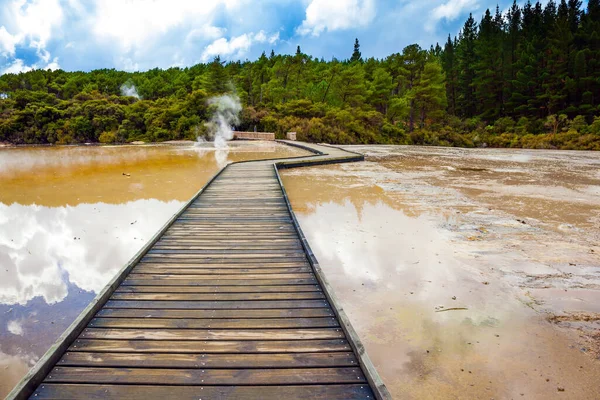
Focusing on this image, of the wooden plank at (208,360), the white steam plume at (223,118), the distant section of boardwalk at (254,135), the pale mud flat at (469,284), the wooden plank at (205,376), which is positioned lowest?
the pale mud flat at (469,284)

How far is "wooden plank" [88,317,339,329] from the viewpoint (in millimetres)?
2643

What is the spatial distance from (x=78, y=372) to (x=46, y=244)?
386 cm

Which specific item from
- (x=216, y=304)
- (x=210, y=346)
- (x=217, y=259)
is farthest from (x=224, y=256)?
(x=210, y=346)

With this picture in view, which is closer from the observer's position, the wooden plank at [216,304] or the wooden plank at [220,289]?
the wooden plank at [216,304]

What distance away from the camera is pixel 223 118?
27094 mm

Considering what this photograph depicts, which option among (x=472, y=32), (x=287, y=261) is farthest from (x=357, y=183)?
(x=472, y=32)

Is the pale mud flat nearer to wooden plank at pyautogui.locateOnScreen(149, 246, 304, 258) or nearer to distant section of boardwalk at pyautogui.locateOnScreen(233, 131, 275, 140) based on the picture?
wooden plank at pyautogui.locateOnScreen(149, 246, 304, 258)

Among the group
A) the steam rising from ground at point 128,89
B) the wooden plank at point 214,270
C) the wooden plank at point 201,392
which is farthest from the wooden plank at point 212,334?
the steam rising from ground at point 128,89

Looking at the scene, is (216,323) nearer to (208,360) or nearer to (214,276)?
(208,360)

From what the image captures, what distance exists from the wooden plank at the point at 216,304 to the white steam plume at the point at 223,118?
22975 mm

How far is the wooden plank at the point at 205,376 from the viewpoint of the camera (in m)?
2.09

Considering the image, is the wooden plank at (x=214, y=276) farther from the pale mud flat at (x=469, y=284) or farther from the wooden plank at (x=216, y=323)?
the wooden plank at (x=216, y=323)

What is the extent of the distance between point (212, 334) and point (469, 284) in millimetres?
2791

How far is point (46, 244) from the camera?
5.21 meters
